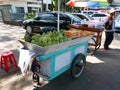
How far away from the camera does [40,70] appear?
3.37 m

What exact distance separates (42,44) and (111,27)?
164 inches

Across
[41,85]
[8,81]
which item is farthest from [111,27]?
[8,81]

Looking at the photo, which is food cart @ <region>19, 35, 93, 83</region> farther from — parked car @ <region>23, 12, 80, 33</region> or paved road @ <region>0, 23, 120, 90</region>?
parked car @ <region>23, 12, 80, 33</region>

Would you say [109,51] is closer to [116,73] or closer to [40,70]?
[116,73]

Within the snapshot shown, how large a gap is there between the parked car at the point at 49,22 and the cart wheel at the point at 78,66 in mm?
5236

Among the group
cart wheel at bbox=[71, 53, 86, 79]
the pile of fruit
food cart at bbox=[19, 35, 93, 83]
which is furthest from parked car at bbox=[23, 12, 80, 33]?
the pile of fruit

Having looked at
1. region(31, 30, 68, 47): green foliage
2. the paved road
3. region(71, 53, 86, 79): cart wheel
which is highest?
region(31, 30, 68, 47): green foliage

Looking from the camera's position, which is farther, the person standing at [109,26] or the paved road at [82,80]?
the person standing at [109,26]

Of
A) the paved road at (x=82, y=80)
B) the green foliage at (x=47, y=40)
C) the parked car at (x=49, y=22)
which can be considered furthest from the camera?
the parked car at (x=49, y=22)

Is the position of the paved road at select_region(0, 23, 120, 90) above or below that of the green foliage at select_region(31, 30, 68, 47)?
below

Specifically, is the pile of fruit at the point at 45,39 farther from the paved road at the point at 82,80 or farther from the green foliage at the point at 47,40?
the paved road at the point at 82,80

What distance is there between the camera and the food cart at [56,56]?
3127mm

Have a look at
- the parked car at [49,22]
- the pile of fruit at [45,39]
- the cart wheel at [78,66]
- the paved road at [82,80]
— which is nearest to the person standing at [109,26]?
the paved road at [82,80]

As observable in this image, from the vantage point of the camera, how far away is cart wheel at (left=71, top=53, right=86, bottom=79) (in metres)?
3.87
